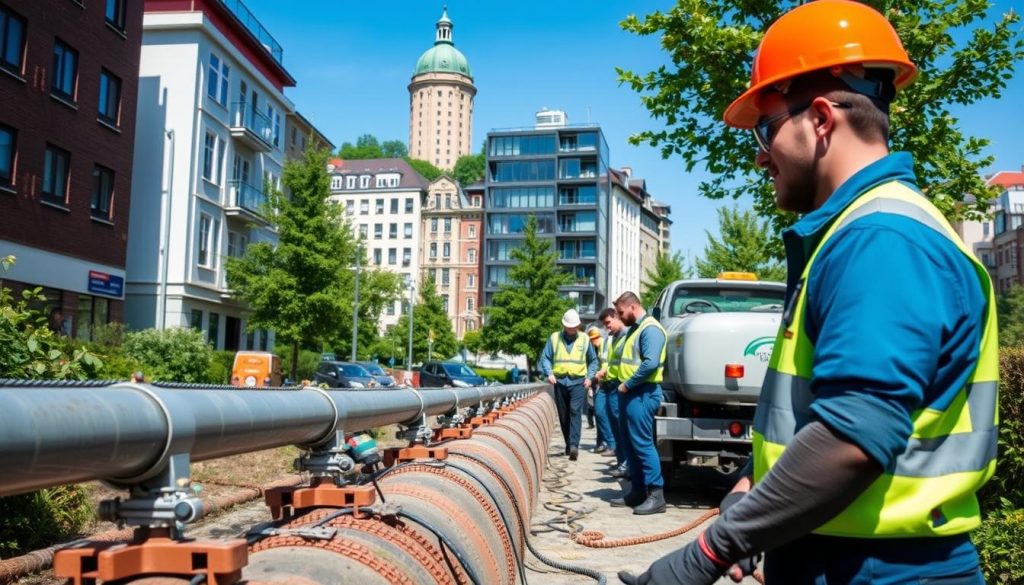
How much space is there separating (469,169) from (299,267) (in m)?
112

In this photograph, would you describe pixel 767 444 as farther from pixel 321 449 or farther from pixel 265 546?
pixel 321 449

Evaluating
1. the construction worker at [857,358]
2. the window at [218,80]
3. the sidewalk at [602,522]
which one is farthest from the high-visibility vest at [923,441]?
the window at [218,80]

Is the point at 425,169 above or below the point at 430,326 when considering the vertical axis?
above

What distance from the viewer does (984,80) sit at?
1215 centimetres

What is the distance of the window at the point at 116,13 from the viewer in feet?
92.8

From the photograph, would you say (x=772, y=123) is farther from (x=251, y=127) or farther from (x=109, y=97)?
(x=251, y=127)

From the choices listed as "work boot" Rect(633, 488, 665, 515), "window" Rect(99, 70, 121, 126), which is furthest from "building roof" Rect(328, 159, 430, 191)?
"work boot" Rect(633, 488, 665, 515)

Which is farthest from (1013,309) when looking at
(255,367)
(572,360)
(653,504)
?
(653,504)

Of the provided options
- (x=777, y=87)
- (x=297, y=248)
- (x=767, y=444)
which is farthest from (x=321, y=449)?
(x=297, y=248)

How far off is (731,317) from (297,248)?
3142 cm

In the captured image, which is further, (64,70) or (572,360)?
(64,70)

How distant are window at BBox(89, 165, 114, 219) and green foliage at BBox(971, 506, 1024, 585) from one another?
89.2 ft

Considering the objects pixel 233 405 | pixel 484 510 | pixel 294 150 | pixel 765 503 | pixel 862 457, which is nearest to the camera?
pixel 862 457

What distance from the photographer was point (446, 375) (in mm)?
41375
